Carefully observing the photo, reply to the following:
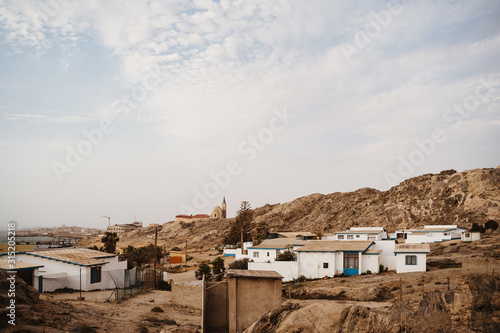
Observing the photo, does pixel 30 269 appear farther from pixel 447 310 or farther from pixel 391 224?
pixel 391 224

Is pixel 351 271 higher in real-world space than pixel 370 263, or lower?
lower

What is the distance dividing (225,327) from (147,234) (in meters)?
139

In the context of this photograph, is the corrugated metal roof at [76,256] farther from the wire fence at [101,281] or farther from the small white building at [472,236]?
the small white building at [472,236]

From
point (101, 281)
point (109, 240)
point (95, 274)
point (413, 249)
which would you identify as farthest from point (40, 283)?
point (413, 249)

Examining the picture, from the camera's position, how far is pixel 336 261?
1575 inches

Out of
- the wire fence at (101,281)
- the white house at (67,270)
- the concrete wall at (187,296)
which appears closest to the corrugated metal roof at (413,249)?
the concrete wall at (187,296)

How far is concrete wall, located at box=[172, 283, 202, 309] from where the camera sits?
86.8 ft

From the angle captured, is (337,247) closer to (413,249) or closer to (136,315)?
(413,249)

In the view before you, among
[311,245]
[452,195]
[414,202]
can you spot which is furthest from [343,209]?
[311,245]

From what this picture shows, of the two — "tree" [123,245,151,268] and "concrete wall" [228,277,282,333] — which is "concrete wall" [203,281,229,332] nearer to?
"concrete wall" [228,277,282,333]

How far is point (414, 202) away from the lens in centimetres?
10500

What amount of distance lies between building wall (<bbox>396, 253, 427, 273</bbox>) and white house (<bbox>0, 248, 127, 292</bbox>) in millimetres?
27317

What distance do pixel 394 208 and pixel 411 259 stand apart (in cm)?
7056

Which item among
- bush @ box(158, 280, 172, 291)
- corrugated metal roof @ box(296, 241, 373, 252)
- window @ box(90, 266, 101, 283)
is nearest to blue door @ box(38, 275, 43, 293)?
window @ box(90, 266, 101, 283)
